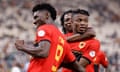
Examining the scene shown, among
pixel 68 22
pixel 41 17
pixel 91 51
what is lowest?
pixel 91 51

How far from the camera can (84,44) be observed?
18.8 ft

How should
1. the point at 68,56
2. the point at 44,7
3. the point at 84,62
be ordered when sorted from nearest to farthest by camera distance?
the point at 44,7, the point at 68,56, the point at 84,62

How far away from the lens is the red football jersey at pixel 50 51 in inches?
186

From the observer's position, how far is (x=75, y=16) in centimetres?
574

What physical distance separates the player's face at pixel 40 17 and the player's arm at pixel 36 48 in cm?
26

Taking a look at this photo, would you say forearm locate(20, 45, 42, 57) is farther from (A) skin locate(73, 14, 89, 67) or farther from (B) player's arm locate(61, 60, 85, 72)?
(A) skin locate(73, 14, 89, 67)

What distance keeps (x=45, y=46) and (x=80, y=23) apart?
107cm

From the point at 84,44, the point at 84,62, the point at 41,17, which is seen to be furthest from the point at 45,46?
the point at 84,44

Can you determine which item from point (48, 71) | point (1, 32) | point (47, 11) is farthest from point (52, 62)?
point (1, 32)

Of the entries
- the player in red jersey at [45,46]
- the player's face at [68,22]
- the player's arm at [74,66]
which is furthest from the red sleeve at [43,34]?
the player's face at [68,22]

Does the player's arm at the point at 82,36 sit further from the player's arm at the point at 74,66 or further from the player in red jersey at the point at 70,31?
the player's arm at the point at 74,66

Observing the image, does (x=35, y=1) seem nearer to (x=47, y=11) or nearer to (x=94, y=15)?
(x=94, y=15)

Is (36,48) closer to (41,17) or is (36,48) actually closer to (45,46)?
(45,46)

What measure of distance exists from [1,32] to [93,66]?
41.0ft
